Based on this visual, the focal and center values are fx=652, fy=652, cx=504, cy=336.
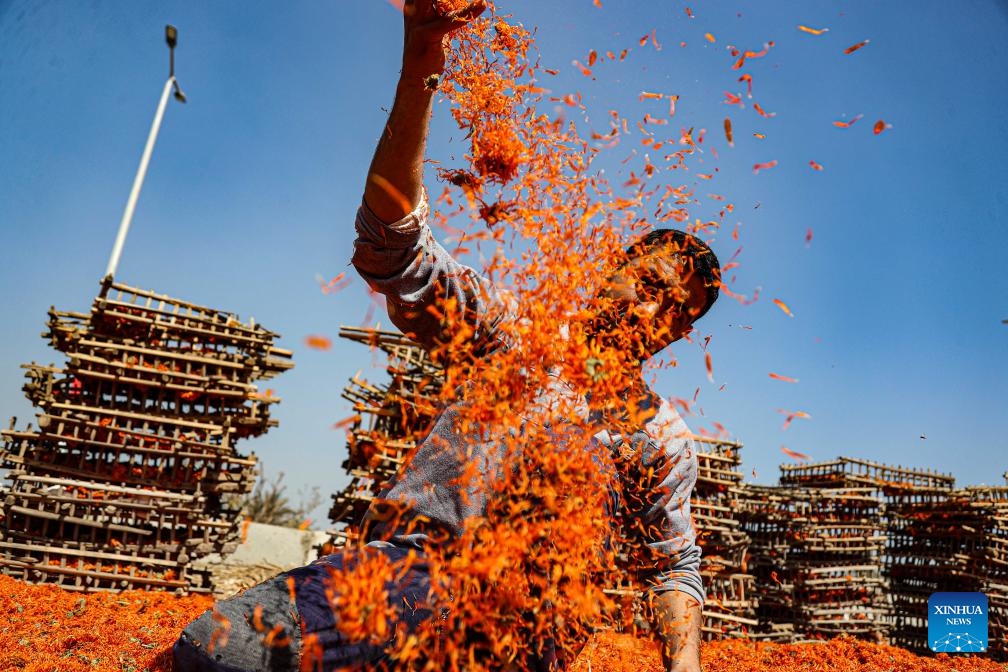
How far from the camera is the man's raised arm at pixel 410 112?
1.97m

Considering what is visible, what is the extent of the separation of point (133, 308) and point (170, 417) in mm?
1425

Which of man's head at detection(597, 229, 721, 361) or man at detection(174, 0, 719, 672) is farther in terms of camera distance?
man's head at detection(597, 229, 721, 361)

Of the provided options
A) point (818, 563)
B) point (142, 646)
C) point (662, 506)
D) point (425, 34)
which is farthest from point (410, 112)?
point (818, 563)

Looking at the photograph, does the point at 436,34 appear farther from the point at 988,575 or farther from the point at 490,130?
the point at 988,575

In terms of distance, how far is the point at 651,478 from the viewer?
2.77m

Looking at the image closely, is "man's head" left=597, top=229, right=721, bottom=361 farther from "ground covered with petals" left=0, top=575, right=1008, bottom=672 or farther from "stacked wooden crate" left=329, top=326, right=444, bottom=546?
"stacked wooden crate" left=329, top=326, right=444, bottom=546

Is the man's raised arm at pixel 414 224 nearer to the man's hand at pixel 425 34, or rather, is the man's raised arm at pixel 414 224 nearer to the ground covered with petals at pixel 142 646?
the man's hand at pixel 425 34

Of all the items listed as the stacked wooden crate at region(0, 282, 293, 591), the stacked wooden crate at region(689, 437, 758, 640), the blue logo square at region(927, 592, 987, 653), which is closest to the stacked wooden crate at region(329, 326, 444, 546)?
the stacked wooden crate at region(0, 282, 293, 591)

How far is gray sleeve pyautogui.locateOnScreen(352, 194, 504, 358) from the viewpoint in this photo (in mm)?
2055

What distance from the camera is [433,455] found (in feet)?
6.88

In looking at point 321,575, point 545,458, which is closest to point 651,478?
point 545,458

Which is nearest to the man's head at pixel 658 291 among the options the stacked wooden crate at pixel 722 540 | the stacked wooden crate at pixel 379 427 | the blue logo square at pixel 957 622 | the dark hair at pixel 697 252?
the dark hair at pixel 697 252

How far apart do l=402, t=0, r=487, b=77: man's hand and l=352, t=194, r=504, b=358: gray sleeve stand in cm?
42

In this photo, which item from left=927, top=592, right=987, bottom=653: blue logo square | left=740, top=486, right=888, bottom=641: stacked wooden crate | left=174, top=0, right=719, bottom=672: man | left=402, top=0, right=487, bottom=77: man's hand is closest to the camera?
left=174, top=0, right=719, bottom=672: man
